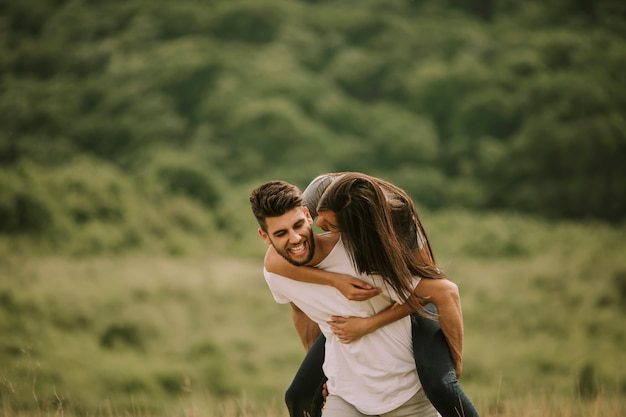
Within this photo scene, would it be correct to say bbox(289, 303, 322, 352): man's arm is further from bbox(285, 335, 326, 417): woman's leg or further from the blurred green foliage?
the blurred green foliage

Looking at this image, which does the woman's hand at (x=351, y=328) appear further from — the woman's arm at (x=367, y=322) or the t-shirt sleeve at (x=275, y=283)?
the t-shirt sleeve at (x=275, y=283)

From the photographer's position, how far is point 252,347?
24.8m

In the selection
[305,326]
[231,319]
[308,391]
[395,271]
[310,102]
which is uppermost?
[395,271]

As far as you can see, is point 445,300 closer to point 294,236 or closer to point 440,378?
point 440,378

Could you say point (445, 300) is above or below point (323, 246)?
below

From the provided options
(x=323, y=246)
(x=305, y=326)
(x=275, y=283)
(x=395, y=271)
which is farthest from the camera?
(x=305, y=326)

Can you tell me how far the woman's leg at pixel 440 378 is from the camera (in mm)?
3318

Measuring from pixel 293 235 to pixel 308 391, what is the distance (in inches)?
35.0

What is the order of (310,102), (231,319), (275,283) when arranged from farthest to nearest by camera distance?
(310,102)
(231,319)
(275,283)

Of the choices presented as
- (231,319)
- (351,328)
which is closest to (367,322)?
(351,328)

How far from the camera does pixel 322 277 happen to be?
3.47 meters

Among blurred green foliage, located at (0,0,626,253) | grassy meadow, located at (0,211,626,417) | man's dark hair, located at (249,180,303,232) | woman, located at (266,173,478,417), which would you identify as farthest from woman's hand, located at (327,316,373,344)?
blurred green foliage, located at (0,0,626,253)

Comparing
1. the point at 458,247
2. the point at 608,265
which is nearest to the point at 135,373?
the point at 458,247

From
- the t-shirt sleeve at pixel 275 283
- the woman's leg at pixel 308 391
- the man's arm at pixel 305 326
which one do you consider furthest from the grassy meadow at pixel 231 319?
the t-shirt sleeve at pixel 275 283
